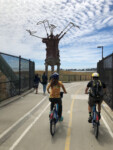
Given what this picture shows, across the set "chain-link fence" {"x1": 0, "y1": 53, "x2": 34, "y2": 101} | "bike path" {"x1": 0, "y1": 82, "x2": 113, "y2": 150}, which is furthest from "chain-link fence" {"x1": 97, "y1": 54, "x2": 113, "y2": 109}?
"chain-link fence" {"x1": 0, "y1": 53, "x2": 34, "y2": 101}

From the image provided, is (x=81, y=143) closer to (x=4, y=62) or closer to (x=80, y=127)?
(x=80, y=127)

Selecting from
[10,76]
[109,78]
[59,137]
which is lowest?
[59,137]

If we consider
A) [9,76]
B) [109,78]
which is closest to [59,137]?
[109,78]

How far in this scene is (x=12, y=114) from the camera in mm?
8445

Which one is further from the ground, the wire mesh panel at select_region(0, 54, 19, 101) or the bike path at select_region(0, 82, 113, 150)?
the wire mesh panel at select_region(0, 54, 19, 101)

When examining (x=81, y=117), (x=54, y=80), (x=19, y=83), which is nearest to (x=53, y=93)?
(x=54, y=80)

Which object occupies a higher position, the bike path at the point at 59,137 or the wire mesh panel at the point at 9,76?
the wire mesh panel at the point at 9,76

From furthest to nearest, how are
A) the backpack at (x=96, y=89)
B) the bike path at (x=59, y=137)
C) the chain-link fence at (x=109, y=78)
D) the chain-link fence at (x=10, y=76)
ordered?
the chain-link fence at (x=10, y=76) → the chain-link fence at (x=109, y=78) → the backpack at (x=96, y=89) → the bike path at (x=59, y=137)

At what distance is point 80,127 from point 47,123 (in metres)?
1.34

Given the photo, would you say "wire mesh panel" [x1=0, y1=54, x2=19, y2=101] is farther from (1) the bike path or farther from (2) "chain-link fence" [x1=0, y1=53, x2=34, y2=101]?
(1) the bike path

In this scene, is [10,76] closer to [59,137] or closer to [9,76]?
[9,76]

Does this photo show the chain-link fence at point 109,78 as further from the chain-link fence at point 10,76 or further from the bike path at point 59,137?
the chain-link fence at point 10,76

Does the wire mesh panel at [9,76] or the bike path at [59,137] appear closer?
the bike path at [59,137]

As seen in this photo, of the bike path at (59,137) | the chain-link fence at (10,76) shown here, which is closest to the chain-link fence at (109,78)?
the bike path at (59,137)
